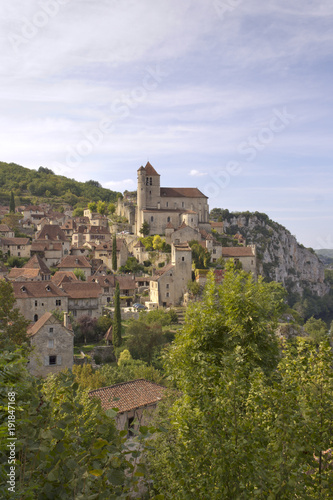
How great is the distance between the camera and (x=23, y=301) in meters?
43.5

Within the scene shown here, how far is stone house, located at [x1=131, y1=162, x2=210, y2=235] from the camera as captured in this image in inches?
3332

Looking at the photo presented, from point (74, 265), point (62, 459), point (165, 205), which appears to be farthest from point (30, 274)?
point (62, 459)

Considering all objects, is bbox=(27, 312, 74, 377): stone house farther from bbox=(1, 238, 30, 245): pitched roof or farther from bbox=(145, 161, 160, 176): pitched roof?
bbox=(145, 161, 160, 176): pitched roof

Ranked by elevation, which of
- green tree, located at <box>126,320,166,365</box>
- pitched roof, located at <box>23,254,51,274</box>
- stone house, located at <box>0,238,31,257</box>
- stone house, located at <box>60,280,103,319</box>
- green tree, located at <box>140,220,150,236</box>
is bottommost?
green tree, located at <box>126,320,166,365</box>

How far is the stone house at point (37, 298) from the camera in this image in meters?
43.6

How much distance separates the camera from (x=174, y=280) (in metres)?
62.7

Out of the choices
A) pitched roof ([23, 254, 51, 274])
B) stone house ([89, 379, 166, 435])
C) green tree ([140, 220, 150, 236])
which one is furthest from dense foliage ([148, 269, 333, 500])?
green tree ([140, 220, 150, 236])

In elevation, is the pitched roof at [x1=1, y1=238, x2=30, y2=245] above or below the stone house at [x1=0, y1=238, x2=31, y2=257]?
above

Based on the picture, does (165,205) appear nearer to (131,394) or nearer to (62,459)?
(131,394)

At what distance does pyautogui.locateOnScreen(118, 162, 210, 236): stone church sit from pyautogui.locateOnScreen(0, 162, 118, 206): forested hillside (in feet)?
213

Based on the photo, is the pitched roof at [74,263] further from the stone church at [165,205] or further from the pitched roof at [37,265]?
the stone church at [165,205]

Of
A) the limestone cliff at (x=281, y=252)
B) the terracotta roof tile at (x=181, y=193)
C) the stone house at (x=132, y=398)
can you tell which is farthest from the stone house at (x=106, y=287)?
the limestone cliff at (x=281, y=252)

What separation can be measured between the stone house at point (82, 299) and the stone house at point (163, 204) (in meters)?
34.5

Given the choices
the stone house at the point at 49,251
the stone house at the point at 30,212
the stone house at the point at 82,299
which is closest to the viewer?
the stone house at the point at 82,299
